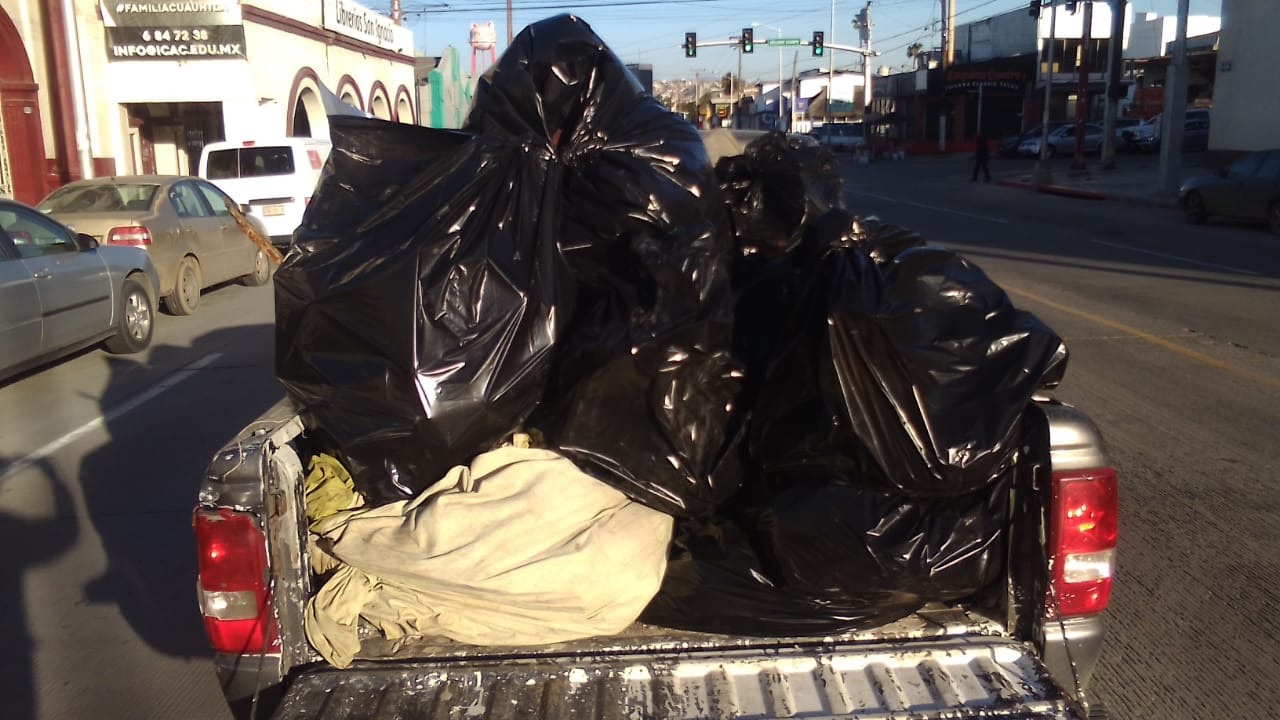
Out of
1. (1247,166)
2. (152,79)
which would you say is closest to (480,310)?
(1247,166)

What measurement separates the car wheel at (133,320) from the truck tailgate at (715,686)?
25.8 feet

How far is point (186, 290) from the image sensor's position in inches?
461

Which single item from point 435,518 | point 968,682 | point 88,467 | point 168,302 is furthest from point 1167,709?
point 168,302

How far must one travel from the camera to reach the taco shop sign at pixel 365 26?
27.5 meters

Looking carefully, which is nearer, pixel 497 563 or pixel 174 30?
pixel 497 563

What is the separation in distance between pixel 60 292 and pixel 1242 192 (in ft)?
59.0

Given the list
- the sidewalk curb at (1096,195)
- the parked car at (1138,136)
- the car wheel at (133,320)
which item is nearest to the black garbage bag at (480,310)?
the car wheel at (133,320)

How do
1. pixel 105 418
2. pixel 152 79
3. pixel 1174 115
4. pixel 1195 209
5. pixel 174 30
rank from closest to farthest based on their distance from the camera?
1. pixel 105 418
2. pixel 1195 209
3. pixel 152 79
4. pixel 174 30
5. pixel 1174 115

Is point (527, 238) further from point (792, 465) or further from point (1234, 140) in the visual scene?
point (1234, 140)

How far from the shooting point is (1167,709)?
11.3 ft

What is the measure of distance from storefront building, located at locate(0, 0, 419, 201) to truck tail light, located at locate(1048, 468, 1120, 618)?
61.8ft

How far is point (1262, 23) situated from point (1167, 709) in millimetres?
25707

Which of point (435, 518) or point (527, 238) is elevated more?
point (527, 238)

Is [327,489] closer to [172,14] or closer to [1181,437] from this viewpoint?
[1181,437]
